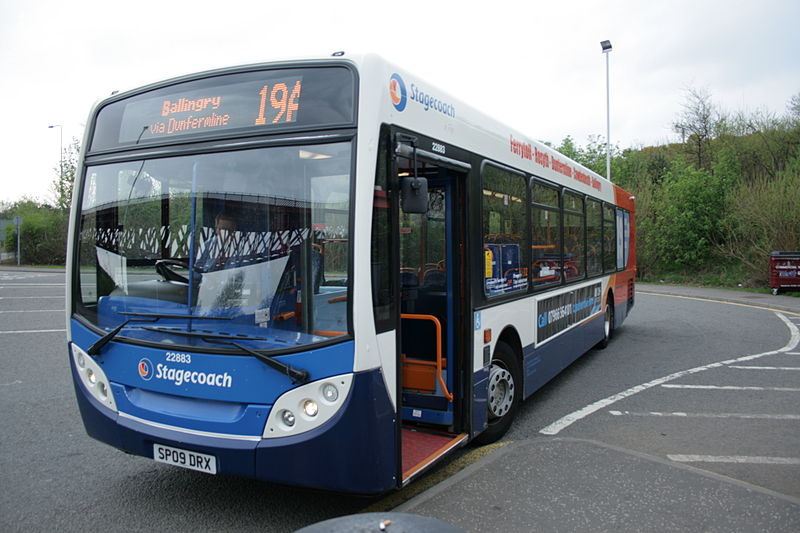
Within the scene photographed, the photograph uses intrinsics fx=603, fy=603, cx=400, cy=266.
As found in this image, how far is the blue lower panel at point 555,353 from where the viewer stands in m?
6.13

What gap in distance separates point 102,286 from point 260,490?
182 cm

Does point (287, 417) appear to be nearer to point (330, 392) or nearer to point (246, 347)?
point (330, 392)

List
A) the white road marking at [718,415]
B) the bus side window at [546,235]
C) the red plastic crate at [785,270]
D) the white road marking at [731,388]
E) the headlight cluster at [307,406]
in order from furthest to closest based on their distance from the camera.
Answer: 1. the red plastic crate at [785,270]
2. the white road marking at [731,388]
3. the bus side window at [546,235]
4. the white road marking at [718,415]
5. the headlight cluster at [307,406]

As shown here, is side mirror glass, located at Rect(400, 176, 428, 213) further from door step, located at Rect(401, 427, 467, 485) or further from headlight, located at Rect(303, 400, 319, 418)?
door step, located at Rect(401, 427, 467, 485)

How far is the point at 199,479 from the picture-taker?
4.59 m

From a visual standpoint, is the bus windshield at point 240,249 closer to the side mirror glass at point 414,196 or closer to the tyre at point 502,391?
the side mirror glass at point 414,196

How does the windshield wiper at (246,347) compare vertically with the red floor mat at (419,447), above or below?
above

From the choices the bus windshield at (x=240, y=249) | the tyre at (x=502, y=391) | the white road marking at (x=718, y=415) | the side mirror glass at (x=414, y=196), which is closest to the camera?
the bus windshield at (x=240, y=249)

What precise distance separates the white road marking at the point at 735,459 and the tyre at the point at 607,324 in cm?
512

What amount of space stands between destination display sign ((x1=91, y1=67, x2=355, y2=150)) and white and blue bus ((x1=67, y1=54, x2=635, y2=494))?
1 centimetres

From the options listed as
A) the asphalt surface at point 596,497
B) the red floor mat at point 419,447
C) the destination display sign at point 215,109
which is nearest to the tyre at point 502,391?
the asphalt surface at point 596,497

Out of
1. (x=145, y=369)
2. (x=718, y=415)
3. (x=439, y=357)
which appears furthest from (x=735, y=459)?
(x=145, y=369)

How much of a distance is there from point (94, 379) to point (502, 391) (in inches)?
131

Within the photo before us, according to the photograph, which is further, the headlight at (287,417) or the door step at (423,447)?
the door step at (423,447)
